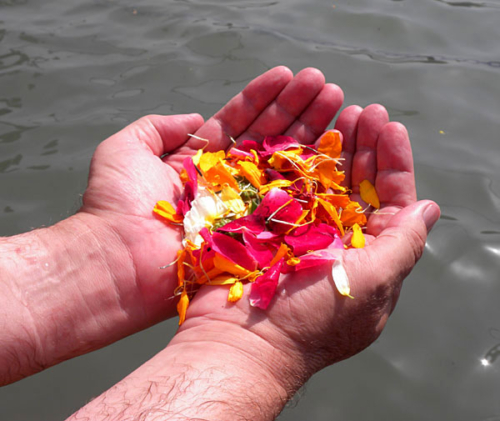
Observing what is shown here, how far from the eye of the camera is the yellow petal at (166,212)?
7.33 ft

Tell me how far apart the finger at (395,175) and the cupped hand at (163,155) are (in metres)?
0.46

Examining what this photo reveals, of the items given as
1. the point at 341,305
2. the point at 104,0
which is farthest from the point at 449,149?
the point at 104,0

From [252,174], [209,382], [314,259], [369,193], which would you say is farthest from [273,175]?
[209,382]

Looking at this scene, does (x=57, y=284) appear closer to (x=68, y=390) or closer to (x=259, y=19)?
(x=68, y=390)

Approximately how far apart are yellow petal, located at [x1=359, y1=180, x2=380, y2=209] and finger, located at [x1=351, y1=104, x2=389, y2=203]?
36 mm

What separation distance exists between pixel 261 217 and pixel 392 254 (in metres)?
0.58

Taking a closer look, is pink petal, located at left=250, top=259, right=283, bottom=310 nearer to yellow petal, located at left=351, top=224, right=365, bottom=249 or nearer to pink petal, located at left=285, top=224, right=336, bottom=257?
pink petal, located at left=285, top=224, right=336, bottom=257

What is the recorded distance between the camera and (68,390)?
94.0 inches

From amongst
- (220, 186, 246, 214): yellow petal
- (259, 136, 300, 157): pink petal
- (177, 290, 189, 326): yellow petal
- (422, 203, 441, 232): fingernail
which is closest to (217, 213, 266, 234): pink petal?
(220, 186, 246, 214): yellow petal

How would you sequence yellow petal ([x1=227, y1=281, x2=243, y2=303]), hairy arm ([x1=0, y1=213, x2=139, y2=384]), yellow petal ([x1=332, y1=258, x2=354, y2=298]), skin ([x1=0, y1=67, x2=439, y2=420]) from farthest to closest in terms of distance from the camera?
hairy arm ([x1=0, y1=213, x2=139, y2=384]) < yellow petal ([x1=227, y1=281, x2=243, y2=303]) < yellow petal ([x1=332, y1=258, x2=354, y2=298]) < skin ([x1=0, y1=67, x2=439, y2=420])

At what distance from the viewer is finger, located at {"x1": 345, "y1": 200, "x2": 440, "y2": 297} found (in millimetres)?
1873

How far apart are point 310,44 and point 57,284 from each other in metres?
2.82

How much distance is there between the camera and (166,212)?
88.5 inches

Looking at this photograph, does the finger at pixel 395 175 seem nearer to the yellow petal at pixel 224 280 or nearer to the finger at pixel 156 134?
the yellow petal at pixel 224 280
